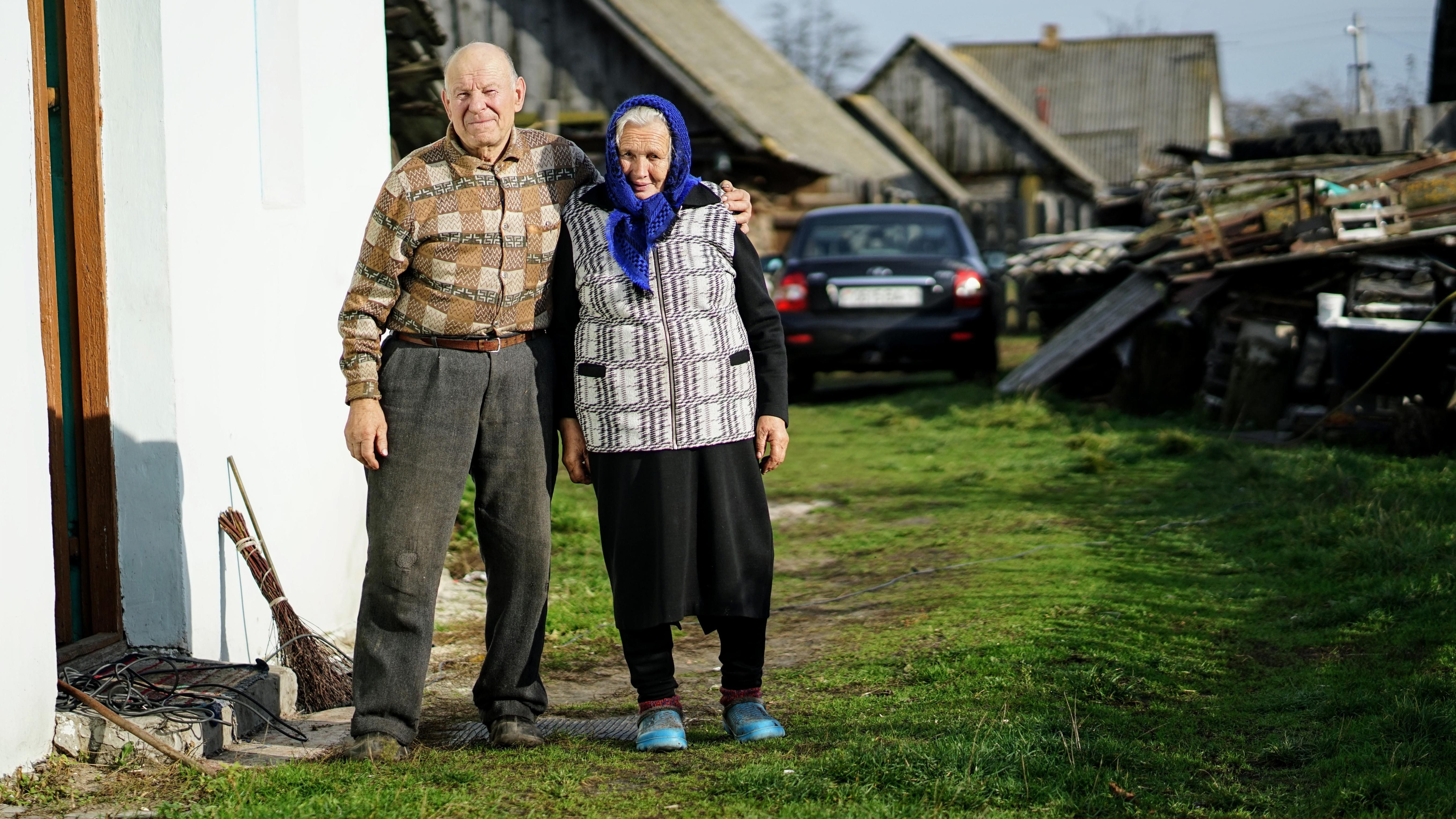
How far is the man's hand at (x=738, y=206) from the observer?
4.00m

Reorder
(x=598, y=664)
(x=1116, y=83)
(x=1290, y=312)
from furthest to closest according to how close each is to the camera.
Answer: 1. (x=1116, y=83)
2. (x=1290, y=312)
3. (x=598, y=664)

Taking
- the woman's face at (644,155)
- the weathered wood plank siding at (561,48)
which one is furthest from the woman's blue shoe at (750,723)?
the weathered wood plank siding at (561,48)

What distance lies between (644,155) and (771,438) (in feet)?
2.72

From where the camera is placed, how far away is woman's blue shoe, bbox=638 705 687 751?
12.7 ft

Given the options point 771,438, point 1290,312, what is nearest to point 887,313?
point 1290,312

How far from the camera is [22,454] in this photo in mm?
3426

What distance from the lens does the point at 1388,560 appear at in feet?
18.4

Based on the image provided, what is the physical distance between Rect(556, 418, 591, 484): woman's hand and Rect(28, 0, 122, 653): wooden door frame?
53.1 inches

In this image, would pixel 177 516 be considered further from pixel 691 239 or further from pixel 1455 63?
pixel 1455 63

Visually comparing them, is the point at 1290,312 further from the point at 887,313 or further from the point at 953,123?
the point at 953,123

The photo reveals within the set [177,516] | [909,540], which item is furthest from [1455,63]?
[177,516]

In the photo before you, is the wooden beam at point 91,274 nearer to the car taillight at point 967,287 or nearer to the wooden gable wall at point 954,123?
the car taillight at point 967,287

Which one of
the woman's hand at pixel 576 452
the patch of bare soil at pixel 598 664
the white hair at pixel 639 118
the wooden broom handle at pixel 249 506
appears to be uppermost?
the white hair at pixel 639 118

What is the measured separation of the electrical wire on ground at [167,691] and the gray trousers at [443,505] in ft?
1.53
